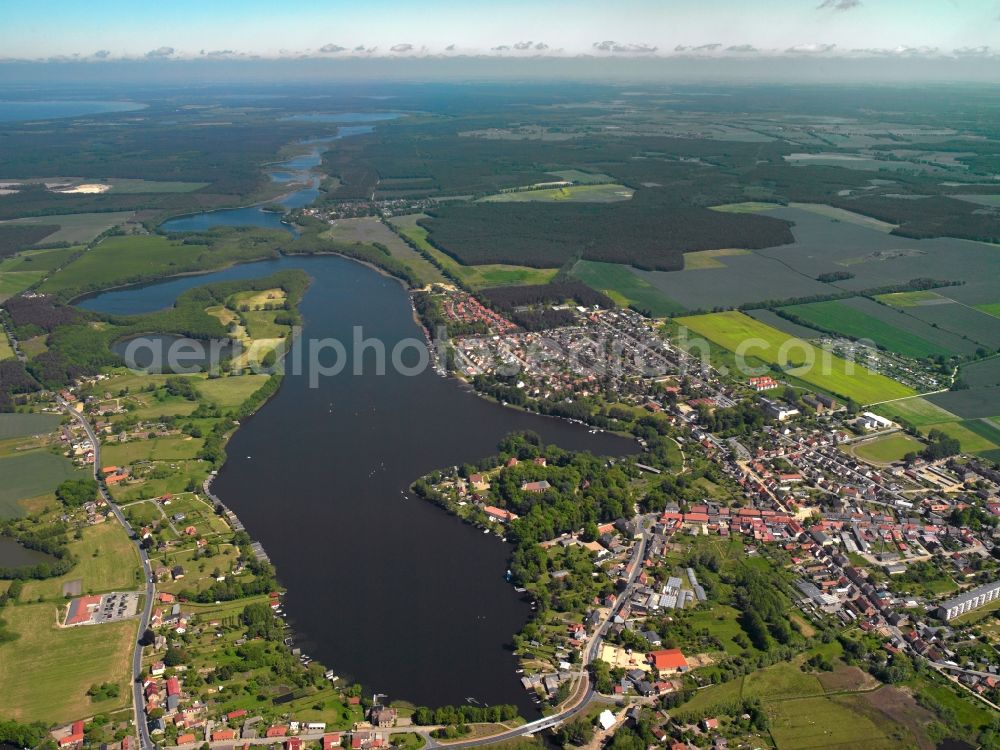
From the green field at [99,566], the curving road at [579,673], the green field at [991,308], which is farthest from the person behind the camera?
the green field at [991,308]

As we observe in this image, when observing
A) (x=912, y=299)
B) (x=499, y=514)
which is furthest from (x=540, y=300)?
(x=499, y=514)

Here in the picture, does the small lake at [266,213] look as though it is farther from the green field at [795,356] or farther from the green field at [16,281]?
the green field at [795,356]

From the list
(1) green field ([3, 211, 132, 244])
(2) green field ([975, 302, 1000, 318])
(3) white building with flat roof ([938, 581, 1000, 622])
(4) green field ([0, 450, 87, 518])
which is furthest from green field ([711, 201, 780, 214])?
(4) green field ([0, 450, 87, 518])

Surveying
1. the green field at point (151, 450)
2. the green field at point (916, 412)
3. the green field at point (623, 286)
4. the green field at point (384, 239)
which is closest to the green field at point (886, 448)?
the green field at point (916, 412)

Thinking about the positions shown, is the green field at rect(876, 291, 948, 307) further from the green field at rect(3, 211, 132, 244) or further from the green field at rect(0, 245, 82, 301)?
the green field at rect(3, 211, 132, 244)

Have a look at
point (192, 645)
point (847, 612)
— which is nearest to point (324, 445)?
point (192, 645)

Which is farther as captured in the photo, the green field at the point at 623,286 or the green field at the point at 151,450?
the green field at the point at 623,286
